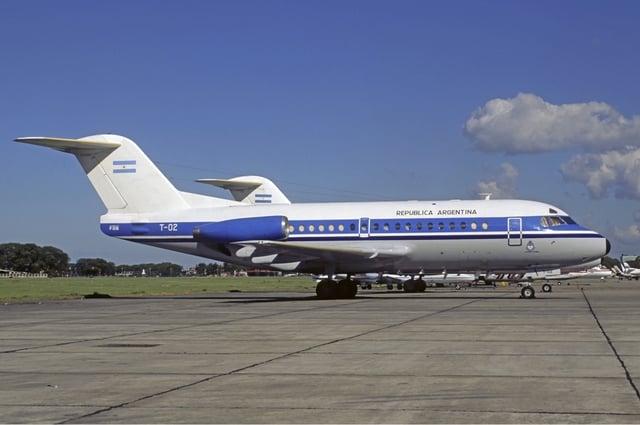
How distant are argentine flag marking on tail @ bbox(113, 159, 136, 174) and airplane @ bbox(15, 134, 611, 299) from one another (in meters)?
0.05

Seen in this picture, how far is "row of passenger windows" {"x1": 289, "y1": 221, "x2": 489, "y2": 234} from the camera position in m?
35.8

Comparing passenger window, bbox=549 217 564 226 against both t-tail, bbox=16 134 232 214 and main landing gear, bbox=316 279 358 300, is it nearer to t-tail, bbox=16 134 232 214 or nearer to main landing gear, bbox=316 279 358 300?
main landing gear, bbox=316 279 358 300

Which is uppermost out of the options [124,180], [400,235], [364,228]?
[124,180]

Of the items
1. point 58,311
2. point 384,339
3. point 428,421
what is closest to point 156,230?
point 58,311

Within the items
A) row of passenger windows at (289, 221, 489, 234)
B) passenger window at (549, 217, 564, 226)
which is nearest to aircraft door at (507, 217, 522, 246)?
row of passenger windows at (289, 221, 489, 234)

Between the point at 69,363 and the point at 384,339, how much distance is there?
6.00 m

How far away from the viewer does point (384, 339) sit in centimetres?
1605

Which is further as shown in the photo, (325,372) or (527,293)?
(527,293)

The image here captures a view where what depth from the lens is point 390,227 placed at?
36.7 meters

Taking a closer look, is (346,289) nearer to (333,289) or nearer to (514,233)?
(333,289)

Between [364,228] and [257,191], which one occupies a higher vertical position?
[257,191]

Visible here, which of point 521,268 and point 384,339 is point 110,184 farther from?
point 384,339

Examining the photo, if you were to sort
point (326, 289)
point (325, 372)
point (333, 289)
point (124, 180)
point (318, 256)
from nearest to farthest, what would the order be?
1. point (325, 372)
2. point (318, 256)
3. point (326, 289)
4. point (333, 289)
5. point (124, 180)

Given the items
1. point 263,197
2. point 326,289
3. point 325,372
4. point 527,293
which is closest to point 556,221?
point 527,293
